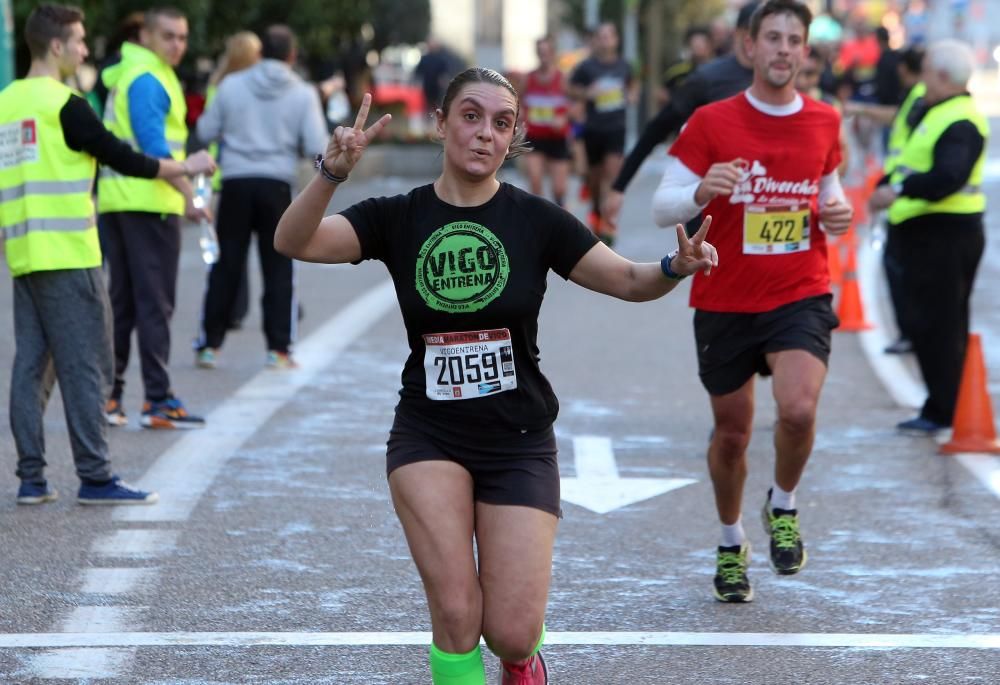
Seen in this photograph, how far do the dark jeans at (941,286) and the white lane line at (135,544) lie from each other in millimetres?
4246

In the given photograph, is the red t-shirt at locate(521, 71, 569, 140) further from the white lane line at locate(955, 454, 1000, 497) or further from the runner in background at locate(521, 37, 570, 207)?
the white lane line at locate(955, 454, 1000, 497)

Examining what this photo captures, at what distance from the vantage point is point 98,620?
575 centimetres

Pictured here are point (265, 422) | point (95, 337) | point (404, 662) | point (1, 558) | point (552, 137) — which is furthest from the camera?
point (552, 137)

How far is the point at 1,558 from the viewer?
6559mm

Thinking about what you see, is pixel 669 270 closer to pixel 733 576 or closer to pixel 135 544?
pixel 733 576

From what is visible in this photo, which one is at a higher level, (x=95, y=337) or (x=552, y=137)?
(x=95, y=337)

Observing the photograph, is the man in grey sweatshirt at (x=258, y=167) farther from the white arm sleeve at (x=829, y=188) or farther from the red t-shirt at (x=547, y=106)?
the red t-shirt at (x=547, y=106)

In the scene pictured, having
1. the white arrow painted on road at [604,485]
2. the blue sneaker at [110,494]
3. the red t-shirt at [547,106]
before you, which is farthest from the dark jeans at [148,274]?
the red t-shirt at [547,106]

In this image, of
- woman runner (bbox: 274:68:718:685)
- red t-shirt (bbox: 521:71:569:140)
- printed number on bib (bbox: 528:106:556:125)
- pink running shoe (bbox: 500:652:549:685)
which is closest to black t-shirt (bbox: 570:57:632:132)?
red t-shirt (bbox: 521:71:569:140)

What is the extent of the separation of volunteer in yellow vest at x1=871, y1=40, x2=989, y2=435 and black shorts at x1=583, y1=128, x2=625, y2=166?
9772 mm

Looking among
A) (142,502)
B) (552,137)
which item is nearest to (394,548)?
(142,502)

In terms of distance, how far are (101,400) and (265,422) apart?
1.91 meters

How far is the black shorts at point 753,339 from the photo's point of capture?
6266 millimetres

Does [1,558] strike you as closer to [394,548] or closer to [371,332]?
[394,548]
